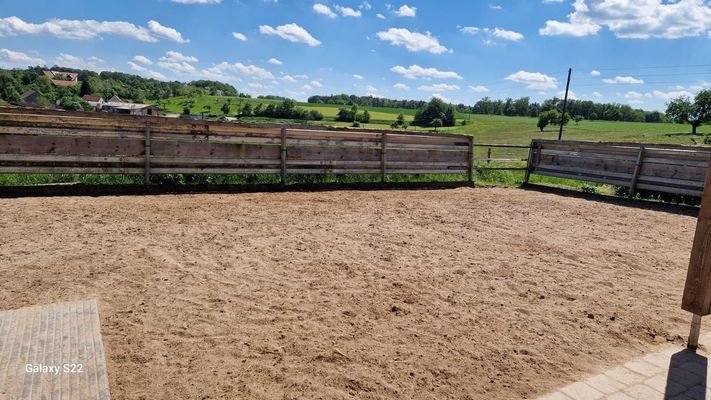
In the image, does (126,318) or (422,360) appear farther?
(126,318)

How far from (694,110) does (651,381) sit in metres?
85.5

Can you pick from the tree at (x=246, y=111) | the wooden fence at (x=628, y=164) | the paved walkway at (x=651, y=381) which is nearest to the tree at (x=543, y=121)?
the tree at (x=246, y=111)

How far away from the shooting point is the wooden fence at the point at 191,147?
780 centimetres

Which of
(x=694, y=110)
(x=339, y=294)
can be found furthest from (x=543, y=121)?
(x=339, y=294)

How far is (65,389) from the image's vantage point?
2436 millimetres

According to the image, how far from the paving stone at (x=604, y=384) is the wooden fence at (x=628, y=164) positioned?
9.37m

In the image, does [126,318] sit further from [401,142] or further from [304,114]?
[304,114]

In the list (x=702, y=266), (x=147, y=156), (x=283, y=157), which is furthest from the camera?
(x=283, y=157)

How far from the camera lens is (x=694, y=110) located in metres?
68.8

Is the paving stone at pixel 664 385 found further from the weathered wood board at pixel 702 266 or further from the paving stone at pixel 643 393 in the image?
the weathered wood board at pixel 702 266

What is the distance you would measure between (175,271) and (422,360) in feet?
9.01

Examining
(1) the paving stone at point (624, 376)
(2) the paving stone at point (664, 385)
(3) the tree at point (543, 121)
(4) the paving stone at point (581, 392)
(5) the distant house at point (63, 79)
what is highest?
(5) the distant house at point (63, 79)

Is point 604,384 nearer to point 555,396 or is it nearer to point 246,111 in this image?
point 555,396

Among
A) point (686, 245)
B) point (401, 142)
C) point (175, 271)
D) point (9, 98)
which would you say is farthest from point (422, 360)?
point (9, 98)
